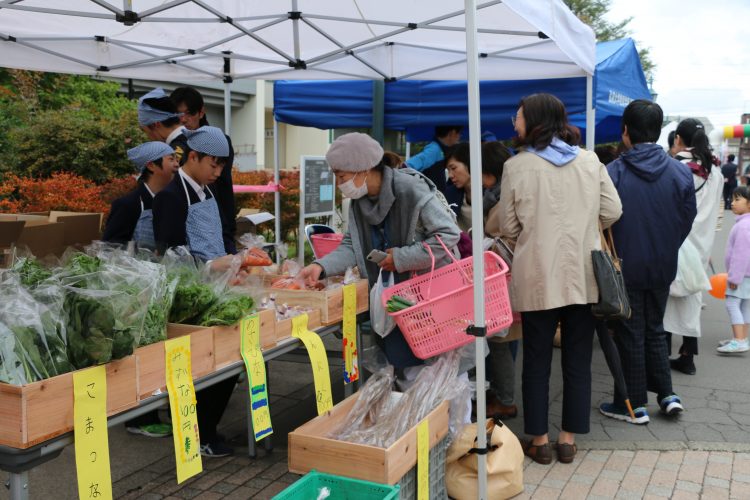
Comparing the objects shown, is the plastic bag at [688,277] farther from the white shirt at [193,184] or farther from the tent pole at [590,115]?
the white shirt at [193,184]

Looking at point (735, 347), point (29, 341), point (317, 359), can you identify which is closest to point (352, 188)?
point (317, 359)

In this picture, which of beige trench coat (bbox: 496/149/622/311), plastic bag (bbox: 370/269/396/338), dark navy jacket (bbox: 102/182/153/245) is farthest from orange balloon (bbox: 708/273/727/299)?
dark navy jacket (bbox: 102/182/153/245)

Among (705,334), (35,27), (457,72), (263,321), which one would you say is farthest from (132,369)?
(705,334)

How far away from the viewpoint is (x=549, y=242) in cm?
355

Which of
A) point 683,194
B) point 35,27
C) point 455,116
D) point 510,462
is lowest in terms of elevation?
point 510,462

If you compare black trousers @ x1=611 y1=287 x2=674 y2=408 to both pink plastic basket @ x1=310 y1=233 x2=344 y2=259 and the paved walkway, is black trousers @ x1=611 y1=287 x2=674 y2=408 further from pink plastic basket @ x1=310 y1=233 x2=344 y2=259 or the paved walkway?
pink plastic basket @ x1=310 y1=233 x2=344 y2=259

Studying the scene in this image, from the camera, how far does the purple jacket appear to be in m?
6.14

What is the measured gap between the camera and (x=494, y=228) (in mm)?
4164

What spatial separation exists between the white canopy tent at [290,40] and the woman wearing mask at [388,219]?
1.14 meters

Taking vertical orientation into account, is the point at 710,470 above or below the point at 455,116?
below

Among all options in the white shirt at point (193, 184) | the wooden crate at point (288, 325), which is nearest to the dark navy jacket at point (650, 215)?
the wooden crate at point (288, 325)

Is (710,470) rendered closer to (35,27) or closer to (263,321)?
(263,321)

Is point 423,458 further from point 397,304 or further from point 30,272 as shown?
point 30,272

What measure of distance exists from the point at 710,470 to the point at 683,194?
170 cm
